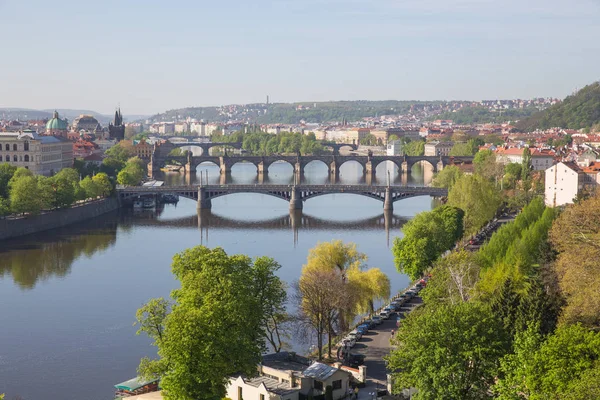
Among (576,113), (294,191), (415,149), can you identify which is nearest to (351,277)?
(294,191)

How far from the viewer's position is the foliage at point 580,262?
53.1 ft

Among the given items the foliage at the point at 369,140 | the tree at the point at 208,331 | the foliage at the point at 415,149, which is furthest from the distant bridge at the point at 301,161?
the tree at the point at 208,331

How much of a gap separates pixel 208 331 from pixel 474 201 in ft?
76.6

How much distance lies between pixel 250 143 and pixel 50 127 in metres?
29.4

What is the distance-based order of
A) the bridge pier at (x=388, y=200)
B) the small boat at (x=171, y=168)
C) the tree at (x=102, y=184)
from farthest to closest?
the small boat at (x=171, y=168) < the bridge pier at (x=388, y=200) < the tree at (x=102, y=184)

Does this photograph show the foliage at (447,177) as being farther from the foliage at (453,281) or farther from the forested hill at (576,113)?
the forested hill at (576,113)

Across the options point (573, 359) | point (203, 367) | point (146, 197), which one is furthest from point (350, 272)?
point (146, 197)

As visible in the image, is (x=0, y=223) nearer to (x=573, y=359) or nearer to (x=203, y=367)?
(x=203, y=367)

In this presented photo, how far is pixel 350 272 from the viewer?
75.7ft

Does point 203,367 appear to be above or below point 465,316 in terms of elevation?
below

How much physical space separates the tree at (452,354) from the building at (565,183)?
25.1 metres

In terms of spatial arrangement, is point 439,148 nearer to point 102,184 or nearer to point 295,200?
point 295,200

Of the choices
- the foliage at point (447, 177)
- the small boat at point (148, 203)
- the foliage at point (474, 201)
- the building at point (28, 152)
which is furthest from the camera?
the building at point (28, 152)

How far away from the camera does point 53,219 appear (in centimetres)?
4159
